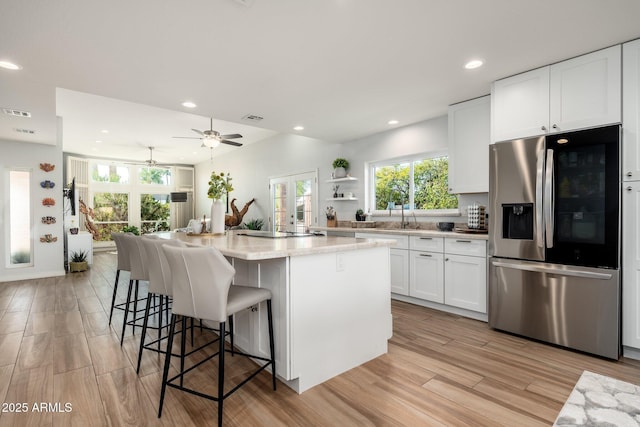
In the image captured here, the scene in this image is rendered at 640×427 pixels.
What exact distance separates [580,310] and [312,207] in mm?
4691

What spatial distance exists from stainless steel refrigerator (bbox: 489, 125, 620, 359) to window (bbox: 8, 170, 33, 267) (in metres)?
7.61

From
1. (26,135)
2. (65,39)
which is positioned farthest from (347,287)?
(26,135)

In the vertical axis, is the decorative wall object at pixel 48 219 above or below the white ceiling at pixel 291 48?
below

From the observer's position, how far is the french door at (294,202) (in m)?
6.59

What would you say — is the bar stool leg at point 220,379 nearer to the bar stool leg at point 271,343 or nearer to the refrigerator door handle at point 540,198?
the bar stool leg at point 271,343

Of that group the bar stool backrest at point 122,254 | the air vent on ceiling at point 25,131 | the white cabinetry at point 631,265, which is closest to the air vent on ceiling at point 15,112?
the air vent on ceiling at point 25,131

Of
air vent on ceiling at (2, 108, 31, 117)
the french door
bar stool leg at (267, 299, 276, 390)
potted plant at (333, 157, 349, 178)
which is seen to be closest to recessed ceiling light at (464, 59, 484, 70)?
bar stool leg at (267, 299, 276, 390)

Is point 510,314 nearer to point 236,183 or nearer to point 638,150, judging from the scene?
point 638,150

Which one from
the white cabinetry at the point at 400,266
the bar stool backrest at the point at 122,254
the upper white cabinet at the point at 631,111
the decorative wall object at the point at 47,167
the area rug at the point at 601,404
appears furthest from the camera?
the decorative wall object at the point at 47,167

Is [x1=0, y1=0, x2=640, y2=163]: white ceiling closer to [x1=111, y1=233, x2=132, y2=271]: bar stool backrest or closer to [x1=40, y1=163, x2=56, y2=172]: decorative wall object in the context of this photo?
[x1=111, y1=233, x2=132, y2=271]: bar stool backrest

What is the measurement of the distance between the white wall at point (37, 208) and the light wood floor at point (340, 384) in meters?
3.27

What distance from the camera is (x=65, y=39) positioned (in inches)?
92.5

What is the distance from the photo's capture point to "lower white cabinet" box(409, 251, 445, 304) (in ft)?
12.4

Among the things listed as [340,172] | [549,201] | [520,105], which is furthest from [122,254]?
[520,105]
